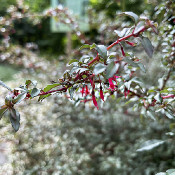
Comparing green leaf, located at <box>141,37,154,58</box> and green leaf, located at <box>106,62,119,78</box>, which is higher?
green leaf, located at <box>141,37,154,58</box>

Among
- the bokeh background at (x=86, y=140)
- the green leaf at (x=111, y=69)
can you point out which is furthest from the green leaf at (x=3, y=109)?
the bokeh background at (x=86, y=140)

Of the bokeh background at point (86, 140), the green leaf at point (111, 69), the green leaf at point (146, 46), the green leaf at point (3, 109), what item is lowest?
the bokeh background at point (86, 140)

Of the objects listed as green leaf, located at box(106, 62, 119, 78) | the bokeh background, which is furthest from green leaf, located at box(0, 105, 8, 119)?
the bokeh background

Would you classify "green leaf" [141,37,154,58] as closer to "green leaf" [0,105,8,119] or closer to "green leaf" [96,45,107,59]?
"green leaf" [96,45,107,59]

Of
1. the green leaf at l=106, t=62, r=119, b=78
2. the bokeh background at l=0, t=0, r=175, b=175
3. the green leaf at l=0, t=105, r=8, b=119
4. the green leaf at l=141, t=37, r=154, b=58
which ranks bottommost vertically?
the bokeh background at l=0, t=0, r=175, b=175

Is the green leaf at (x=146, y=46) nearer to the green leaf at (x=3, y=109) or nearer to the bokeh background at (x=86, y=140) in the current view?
the green leaf at (x=3, y=109)

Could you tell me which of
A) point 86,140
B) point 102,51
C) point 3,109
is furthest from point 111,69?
point 86,140

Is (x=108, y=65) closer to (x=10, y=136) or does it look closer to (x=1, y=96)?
(x=10, y=136)

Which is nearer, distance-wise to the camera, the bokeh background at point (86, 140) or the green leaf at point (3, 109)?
the green leaf at point (3, 109)

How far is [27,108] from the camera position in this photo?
6.45ft

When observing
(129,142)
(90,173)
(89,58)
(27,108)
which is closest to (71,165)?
(90,173)

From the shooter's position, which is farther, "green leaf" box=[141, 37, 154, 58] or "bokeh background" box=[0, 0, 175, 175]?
"bokeh background" box=[0, 0, 175, 175]

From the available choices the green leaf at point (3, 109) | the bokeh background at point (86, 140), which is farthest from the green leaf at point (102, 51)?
the bokeh background at point (86, 140)

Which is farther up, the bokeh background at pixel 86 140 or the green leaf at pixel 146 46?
the green leaf at pixel 146 46
